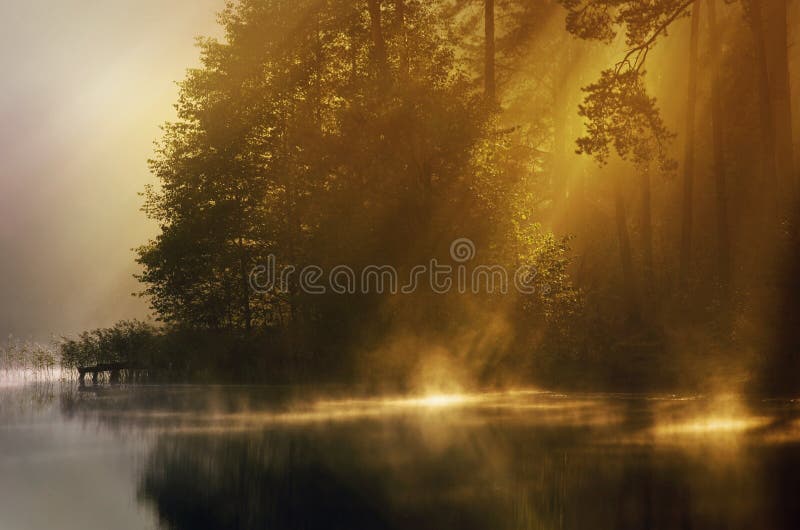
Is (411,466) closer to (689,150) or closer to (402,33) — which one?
(402,33)

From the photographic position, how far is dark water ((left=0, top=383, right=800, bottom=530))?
49.6 feet

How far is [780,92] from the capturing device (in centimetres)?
3462

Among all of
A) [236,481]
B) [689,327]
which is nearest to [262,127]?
[689,327]

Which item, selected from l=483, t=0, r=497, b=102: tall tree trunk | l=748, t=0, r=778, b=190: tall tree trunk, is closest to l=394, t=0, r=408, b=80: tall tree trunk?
l=483, t=0, r=497, b=102: tall tree trunk

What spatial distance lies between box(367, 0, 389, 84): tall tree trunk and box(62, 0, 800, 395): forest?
10 cm

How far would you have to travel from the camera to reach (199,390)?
39.7 meters

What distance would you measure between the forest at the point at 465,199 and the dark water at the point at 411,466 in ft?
23.4

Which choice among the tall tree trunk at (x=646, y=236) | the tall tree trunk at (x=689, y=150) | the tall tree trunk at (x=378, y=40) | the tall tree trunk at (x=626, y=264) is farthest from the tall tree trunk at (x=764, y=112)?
the tall tree trunk at (x=378, y=40)

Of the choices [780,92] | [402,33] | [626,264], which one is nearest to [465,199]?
[402,33]

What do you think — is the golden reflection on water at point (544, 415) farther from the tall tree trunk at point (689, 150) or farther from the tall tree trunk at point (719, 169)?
the tall tree trunk at point (689, 150)

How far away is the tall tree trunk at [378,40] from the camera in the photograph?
41.1 m

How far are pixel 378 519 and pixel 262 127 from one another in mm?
38357

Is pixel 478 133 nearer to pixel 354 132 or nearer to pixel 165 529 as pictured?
pixel 354 132

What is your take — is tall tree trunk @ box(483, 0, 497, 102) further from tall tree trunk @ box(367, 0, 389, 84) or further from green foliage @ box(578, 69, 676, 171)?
green foliage @ box(578, 69, 676, 171)
